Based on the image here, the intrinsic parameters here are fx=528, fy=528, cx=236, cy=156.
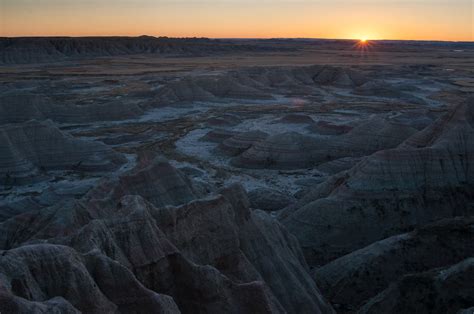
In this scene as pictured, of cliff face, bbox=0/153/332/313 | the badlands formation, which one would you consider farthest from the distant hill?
cliff face, bbox=0/153/332/313

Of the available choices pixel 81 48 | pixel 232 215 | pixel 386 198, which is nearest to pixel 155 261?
pixel 232 215

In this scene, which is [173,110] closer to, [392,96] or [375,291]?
[392,96]

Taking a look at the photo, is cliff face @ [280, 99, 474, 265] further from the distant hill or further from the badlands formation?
the distant hill

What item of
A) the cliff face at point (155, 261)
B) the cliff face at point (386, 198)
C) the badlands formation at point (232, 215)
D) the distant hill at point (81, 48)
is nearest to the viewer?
the cliff face at point (155, 261)

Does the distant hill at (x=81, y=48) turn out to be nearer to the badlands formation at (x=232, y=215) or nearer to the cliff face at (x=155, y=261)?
the badlands formation at (x=232, y=215)

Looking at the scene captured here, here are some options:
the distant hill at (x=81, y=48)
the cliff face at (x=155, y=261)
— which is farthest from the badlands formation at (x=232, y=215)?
the distant hill at (x=81, y=48)

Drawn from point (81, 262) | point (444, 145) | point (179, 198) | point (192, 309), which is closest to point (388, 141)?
point (444, 145)

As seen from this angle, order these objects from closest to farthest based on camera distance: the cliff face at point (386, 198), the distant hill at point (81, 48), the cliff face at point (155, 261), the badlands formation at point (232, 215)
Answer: the cliff face at point (155, 261)
the badlands formation at point (232, 215)
the cliff face at point (386, 198)
the distant hill at point (81, 48)

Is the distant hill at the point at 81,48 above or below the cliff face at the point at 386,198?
above

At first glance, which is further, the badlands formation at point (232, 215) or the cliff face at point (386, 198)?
the cliff face at point (386, 198)
